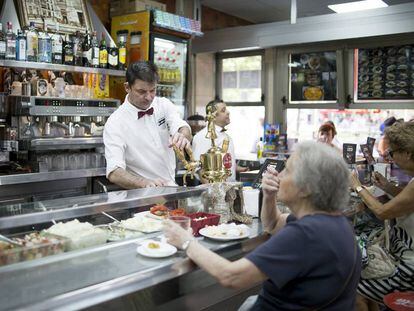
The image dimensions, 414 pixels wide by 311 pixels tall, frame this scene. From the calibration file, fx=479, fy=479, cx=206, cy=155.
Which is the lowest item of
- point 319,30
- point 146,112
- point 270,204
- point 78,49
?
point 270,204

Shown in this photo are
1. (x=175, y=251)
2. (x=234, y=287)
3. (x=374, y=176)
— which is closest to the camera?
(x=234, y=287)

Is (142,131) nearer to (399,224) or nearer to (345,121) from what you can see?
(399,224)

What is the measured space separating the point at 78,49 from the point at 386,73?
13.8 feet

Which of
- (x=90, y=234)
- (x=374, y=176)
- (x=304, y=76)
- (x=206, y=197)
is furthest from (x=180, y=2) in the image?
(x=90, y=234)

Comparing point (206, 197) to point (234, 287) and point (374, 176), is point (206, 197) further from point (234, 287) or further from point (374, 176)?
point (374, 176)

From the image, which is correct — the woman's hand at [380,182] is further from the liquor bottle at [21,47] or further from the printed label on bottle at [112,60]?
the liquor bottle at [21,47]

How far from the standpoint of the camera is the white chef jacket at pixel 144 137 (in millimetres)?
3309

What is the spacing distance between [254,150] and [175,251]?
634cm

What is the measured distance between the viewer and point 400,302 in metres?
2.41

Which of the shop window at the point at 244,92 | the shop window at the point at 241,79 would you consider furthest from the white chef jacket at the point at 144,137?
the shop window at the point at 241,79

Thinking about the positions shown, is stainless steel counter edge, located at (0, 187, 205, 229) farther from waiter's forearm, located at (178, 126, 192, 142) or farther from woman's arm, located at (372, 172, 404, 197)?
woman's arm, located at (372, 172, 404, 197)

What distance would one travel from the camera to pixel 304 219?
1629 mm

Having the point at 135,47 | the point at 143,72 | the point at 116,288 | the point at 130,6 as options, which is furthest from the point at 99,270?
the point at 130,6

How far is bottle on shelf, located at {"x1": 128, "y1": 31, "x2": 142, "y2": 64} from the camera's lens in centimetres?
568
